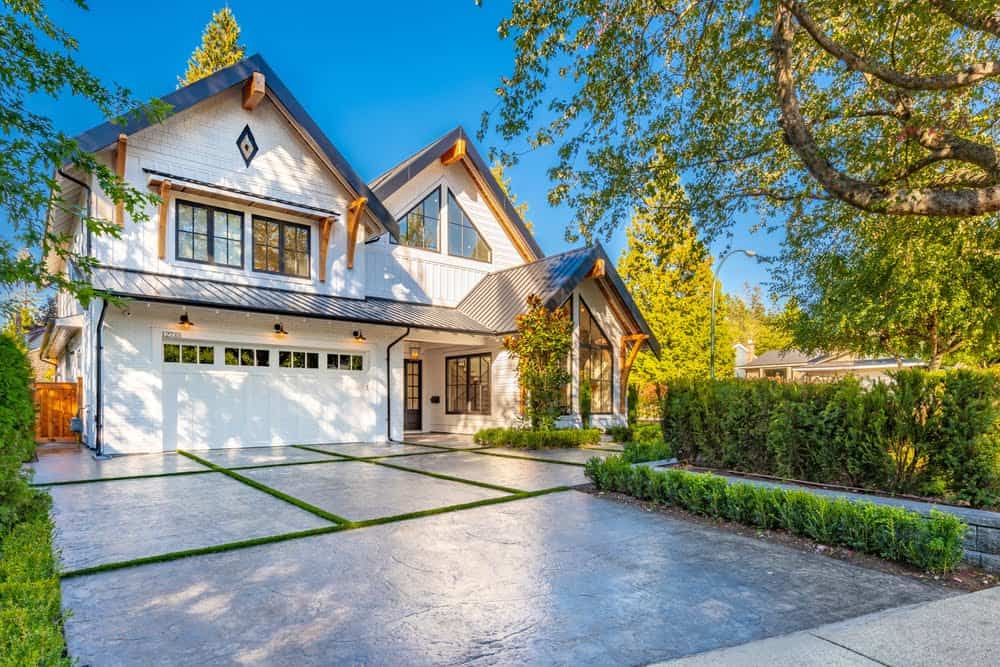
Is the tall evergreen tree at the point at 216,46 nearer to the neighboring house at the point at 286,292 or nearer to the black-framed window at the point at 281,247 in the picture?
the neighboring house at the point at 286,292

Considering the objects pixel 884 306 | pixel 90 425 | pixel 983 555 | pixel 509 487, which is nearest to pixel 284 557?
pixel 509 487

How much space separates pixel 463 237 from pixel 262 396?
296 inches

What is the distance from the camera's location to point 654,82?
8344 millimetres

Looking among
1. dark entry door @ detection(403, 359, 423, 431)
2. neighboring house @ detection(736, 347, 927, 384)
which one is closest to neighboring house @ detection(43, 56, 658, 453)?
dark entry door @ detection(403, 359, 423, 431)

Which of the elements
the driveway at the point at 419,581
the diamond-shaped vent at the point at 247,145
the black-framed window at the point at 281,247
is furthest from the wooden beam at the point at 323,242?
the driveway at the point at 419,581

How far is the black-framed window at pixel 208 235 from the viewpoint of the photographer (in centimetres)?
1111

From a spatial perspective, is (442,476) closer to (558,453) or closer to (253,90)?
(558,453)

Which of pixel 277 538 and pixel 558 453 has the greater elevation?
pixel 277 538

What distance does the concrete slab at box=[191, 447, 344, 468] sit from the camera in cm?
960

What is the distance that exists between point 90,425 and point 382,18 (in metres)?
11.4

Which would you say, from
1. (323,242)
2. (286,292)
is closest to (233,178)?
(323,242)

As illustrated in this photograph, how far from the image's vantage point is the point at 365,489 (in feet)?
24.0

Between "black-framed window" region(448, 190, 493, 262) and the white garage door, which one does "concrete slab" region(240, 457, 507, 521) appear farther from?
"black-framed window" region(448, 190, 493, 262)

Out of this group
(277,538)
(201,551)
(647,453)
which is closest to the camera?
(201,551)
